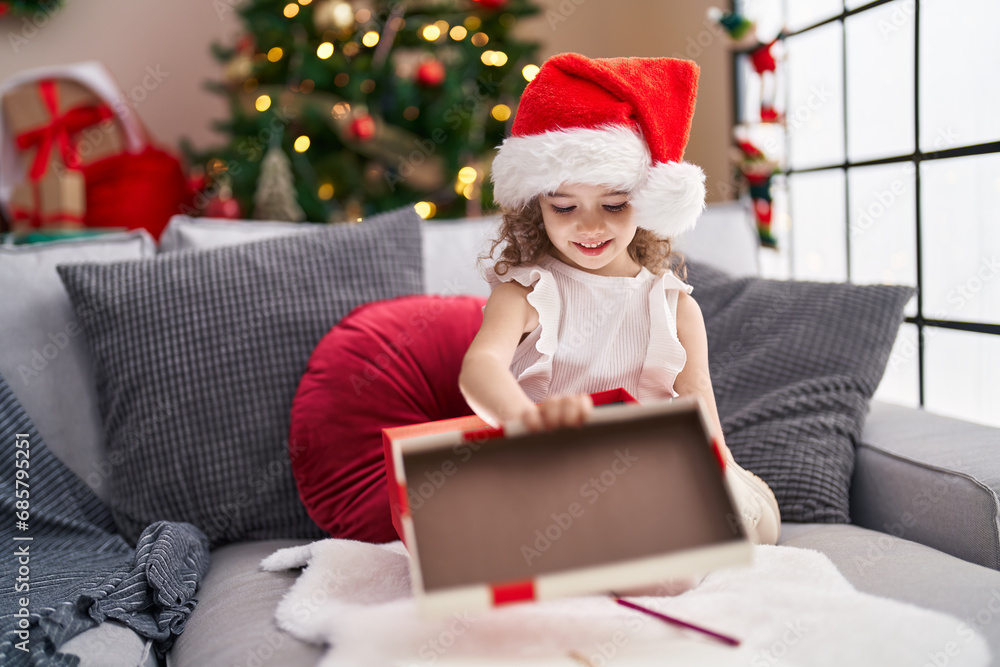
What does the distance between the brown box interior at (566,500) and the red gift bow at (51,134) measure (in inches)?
89.2

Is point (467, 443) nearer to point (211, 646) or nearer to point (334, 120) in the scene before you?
point (211, 646)

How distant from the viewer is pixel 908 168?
1.83 m

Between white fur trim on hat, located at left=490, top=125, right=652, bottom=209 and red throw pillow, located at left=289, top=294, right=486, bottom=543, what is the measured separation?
365 millimetres

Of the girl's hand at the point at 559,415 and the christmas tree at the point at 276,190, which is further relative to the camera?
the christmas tree at the point at 276,190

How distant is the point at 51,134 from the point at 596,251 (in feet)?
7.36

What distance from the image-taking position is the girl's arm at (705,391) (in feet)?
3.18

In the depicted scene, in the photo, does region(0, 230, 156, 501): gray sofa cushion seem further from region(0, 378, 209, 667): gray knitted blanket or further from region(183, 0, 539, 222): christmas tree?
region(183, 0, 539, 222): christmas tree

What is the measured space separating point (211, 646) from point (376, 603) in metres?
0.20

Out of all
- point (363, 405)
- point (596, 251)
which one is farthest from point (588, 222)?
point (363, 405)

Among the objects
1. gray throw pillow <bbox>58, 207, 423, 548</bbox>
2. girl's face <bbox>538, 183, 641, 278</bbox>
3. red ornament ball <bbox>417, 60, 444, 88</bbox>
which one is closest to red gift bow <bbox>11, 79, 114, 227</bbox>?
red ornament ball <bbox>417, 60, 444, 88</bbox>

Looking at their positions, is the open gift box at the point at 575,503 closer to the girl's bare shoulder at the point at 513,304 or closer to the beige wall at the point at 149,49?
the girl's bare shoulder at the point at 513,304

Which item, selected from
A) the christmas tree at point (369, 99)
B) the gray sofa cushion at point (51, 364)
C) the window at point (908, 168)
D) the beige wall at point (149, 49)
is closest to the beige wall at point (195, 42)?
the beige wall at point (149, 49)

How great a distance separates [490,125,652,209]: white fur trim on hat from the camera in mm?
866

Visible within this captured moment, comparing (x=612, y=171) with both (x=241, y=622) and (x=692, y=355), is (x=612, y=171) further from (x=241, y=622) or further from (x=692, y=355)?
(x=241, y=622)
